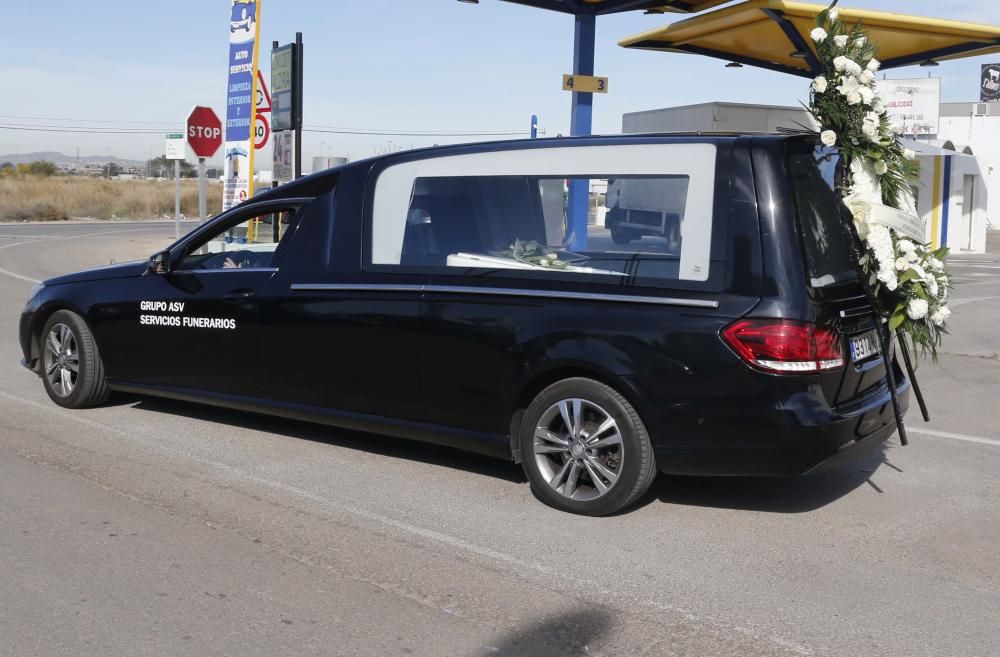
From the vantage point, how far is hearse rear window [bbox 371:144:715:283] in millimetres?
5281

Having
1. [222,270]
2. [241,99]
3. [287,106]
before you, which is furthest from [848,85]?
[241,99]

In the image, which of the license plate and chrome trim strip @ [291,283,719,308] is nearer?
chrome trim strip @ [291,283,719,308]

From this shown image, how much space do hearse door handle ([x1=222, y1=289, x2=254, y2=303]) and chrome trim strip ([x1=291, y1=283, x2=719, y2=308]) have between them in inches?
15.3

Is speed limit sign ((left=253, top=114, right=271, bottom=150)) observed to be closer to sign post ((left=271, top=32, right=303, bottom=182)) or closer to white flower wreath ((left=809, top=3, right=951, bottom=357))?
sign post ((left=271, top=32, right=303, bottom=182))

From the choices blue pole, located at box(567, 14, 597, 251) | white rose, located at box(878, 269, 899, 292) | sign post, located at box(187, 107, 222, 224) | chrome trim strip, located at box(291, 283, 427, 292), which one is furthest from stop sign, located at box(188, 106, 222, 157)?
white rose, located at box(878, 269, 899, 292)

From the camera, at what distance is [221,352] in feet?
23.0

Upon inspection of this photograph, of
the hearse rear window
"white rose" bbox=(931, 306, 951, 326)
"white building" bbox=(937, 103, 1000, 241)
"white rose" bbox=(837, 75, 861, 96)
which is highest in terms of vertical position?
"white building" bbox=(937, 103, 1000, 241)

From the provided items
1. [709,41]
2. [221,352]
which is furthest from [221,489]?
[709,41]

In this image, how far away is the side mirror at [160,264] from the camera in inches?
291

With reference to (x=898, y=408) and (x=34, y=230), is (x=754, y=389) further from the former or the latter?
(x=34, y=230)

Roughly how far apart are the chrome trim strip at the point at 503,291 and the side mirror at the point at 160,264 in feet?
4.15

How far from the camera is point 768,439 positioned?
16.6 feet

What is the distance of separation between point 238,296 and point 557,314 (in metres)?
2.39

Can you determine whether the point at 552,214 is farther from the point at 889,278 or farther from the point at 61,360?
the point at 61,360
